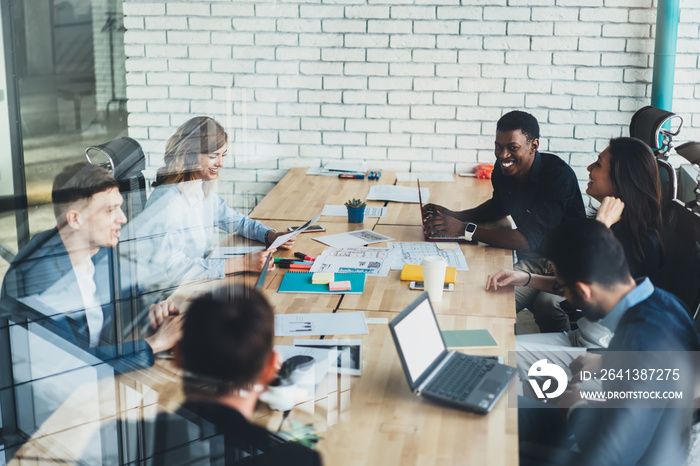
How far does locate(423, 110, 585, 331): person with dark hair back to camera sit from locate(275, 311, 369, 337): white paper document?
96 cm

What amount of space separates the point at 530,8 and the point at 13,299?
3200mm

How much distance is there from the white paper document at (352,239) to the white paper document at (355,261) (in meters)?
0.07

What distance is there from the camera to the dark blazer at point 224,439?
59.9 inches

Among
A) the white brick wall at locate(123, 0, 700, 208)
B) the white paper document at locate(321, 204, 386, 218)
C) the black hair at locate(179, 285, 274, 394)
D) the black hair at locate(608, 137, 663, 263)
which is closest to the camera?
the black hair at locate(179, 285, 274, 394)

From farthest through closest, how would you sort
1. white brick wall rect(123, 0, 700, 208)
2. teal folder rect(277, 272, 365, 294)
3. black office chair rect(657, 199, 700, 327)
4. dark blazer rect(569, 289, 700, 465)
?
white brick wall rect(123, 0, 700, 208)
teal folder rect(277, 272, 365, 294)
black office chair rect(657, 199, 700, 327)
dark blazer rect(569, 289, 700, 465)

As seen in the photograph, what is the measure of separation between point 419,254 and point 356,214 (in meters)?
0.54

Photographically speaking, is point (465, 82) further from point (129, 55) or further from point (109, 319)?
point (109, 319)

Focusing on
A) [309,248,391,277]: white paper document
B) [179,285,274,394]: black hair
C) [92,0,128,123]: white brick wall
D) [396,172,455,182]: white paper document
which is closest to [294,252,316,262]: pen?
[309,248,391,277]: white paper document

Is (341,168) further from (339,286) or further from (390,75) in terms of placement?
(339,286)

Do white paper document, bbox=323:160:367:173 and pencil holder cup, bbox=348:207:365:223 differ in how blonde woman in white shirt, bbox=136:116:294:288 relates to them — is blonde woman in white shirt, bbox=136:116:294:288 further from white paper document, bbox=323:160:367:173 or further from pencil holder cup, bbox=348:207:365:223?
white paper document, bbox=323:160:367:173

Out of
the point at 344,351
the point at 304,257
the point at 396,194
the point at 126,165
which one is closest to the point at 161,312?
the point at 344,351

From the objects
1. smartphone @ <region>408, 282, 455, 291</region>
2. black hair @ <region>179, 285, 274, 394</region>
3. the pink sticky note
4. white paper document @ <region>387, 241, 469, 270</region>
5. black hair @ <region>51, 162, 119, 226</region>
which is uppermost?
black hair @ <region>51, 162, 119, 226</region>

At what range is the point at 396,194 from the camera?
3.93m

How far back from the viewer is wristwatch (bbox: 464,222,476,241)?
10.2 ft
